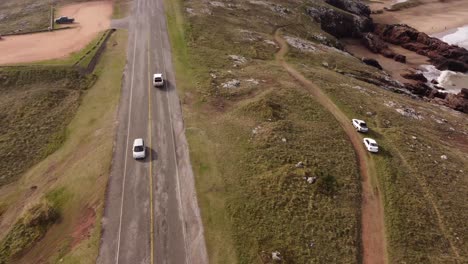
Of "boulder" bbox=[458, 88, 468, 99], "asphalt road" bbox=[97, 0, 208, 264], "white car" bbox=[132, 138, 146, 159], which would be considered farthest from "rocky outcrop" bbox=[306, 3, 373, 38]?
"white car" bbox=[132, 138, 146, 159]

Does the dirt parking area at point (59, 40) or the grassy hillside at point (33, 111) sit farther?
the dirt parking area at point (59, 40)

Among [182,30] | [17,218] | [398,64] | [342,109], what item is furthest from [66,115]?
[398,64]

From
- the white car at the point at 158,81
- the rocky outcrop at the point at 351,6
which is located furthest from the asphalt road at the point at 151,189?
the rocky outcrop at the point at 351,6

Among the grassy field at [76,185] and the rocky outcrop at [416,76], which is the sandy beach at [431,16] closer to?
the rocky outcrop at [416,76]

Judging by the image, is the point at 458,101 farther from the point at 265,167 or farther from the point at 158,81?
the point at 158,81

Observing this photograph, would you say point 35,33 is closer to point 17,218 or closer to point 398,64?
point 17,218
